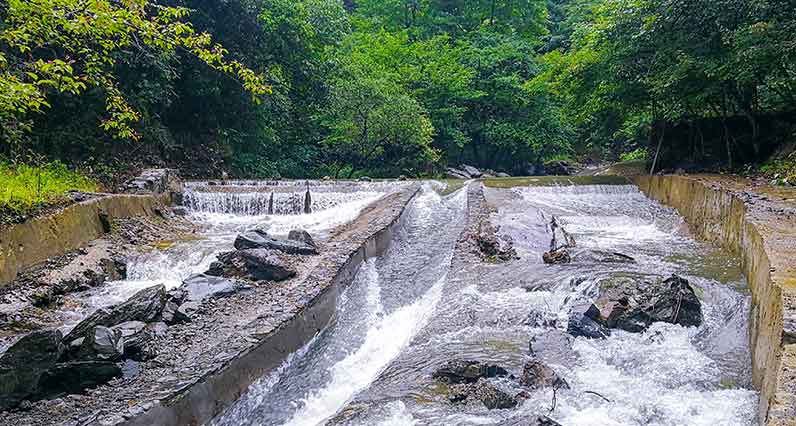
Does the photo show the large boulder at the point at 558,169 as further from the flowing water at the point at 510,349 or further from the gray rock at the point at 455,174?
the flowing water at the point at 510,349

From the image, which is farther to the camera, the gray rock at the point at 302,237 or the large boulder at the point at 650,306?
the gray rock at the point at 302,237

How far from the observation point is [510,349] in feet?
16.5

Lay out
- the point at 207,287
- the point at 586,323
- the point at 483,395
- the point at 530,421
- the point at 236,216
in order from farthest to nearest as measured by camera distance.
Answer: the point at 236,216, the point at 207,287, the point at 586,323, the point at 483,395, the point at 530,421

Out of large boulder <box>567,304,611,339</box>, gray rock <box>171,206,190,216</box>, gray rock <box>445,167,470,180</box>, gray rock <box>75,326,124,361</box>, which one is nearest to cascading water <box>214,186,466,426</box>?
gray rock <box>75,326,124,361</box>

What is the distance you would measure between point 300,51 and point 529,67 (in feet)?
33.7

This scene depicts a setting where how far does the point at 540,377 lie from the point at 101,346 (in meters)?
3.65

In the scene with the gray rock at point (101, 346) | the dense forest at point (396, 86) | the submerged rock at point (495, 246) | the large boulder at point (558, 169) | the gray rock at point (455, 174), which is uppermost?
the dense forest at point (396, 86)

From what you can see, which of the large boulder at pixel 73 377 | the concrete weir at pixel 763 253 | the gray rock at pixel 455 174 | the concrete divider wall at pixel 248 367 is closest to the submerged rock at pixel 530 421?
the concrete weir at pixel 763 253

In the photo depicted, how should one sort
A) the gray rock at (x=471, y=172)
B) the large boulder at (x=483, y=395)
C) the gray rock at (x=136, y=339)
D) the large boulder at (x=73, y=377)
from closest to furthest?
the large boulder at (x=483, y=395)
the large boulder at (x=73, y=377)
the gray rock at (x=136, y=339)
the gray rock at (x=471, y=172)

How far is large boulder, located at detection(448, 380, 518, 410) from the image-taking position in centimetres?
404

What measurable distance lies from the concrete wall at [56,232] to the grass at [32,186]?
0.22 metres

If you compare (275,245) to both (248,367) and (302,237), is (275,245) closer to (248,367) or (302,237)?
(302,237)

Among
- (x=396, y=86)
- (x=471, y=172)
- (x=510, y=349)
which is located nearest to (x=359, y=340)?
(x=510, y=349)

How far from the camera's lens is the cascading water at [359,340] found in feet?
15.4
